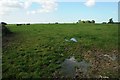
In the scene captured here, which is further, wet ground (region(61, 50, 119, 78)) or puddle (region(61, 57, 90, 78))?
puddle (region(61, 57, 90, 78))

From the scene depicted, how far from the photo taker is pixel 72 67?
1953 centimetres

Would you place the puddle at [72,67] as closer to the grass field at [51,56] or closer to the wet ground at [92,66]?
the wet ground at [92,66]

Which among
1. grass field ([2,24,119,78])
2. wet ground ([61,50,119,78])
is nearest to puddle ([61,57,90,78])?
wet ground ([61,50,119,78])

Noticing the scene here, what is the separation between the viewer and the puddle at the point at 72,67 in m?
18.2

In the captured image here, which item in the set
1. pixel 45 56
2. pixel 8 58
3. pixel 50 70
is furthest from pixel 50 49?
pixel 50 70

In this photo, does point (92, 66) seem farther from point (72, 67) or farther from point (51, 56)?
point (51, 56)

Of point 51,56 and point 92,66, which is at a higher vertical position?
point 51,56

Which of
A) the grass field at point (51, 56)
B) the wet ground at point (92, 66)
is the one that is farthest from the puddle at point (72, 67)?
the grass field at point (51, 56)

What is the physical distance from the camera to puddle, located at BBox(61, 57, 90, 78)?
717 inches

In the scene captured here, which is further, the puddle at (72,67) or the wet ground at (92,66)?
the puddle at (72,67)

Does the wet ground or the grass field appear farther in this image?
the grass field

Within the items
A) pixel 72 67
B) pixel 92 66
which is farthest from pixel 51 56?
pixel 92 66

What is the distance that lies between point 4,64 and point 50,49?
595 cm

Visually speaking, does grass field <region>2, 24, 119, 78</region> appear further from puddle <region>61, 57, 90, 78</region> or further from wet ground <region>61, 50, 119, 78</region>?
puddle <region>61, 57, 90, 78</region>
